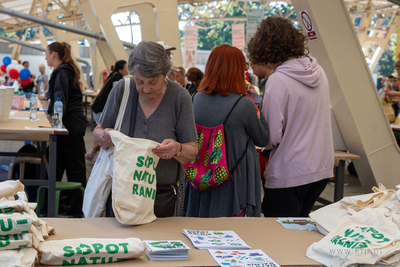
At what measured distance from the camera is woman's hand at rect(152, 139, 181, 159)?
73.4 inches

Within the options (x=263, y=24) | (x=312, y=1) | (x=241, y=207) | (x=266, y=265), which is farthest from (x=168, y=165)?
(x=312, y=1)

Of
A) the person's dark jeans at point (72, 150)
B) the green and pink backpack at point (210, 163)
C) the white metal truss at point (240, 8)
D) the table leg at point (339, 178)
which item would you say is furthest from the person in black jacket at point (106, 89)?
the white metal truss at point (240, 8)

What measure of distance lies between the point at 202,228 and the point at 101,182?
54cm

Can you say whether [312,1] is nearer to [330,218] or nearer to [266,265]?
[330,218]

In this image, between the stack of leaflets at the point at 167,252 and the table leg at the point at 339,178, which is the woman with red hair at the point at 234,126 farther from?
the table leg at the point at 339,178

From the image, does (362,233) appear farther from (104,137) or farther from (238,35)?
(238,35)

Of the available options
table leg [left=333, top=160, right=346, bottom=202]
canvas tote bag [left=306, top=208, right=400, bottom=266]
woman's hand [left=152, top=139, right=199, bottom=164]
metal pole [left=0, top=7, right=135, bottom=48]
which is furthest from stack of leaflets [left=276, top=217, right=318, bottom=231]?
metal pole [left=0, top=7, right=135, bottom=48]

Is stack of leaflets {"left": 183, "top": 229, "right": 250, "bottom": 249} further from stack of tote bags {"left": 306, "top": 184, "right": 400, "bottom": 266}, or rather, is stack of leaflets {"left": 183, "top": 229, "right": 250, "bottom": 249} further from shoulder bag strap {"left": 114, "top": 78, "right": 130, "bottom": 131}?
shoulder bag strap {"left": 114, "top": 78, "right": 130, "bottom": 131}

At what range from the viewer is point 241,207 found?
2.45 metres

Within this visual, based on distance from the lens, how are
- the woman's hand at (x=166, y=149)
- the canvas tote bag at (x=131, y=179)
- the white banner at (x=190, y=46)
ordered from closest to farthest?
the canvas tote bag at (x=131, y=179)
the woman's hand at (x=166, y=149)
the white banner at (x=190, y=46)

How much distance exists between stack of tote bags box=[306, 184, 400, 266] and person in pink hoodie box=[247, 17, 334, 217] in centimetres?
57

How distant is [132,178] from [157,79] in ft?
1.63

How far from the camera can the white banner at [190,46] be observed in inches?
522

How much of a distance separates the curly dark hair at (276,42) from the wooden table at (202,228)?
39.1 inches
